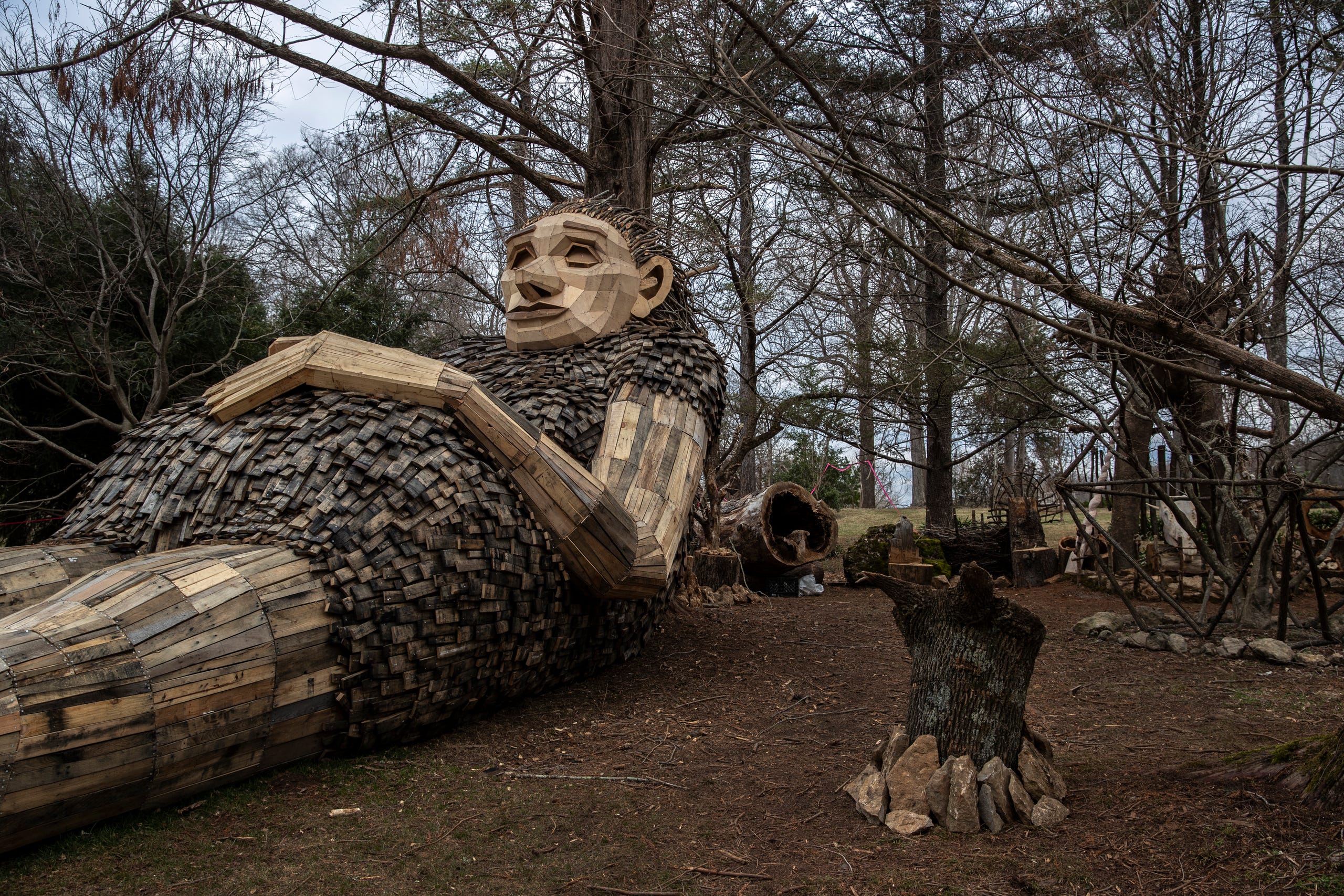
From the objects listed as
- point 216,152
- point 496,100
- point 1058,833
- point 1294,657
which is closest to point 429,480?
point 1058,833

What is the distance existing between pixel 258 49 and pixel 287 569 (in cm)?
424

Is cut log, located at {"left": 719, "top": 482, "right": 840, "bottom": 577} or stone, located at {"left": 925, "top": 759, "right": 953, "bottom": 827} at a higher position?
cut log, located at {"left": 719, "top": 482, "right": 840, "bottom": 577}

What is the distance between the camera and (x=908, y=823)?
2.51 metres

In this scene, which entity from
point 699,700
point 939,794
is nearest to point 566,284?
point 699,700

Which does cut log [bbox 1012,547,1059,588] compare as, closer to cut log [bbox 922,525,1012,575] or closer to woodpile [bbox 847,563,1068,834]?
cut log [bbox 922,525,1012,575]

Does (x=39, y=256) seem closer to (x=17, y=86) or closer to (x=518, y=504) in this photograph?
(x=17, y=86)

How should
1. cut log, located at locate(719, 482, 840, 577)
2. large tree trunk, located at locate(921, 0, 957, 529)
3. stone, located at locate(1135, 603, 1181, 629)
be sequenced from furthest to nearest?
large tree trunk, located at locate(921, 0, 957, 529) → cut log, located at locate(719, 482, 840, 577) → stone, located at locate(1135, 603, 1181, 629)

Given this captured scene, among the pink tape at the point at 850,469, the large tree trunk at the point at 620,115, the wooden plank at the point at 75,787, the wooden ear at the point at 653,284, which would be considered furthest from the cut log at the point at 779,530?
the wooden plank at the point at 75,787

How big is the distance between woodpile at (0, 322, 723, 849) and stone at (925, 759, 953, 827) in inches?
62.4

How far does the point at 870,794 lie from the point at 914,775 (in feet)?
0.47

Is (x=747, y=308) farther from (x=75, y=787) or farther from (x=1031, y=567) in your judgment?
(x=75, y=787)

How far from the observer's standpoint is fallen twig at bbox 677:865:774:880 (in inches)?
91.0

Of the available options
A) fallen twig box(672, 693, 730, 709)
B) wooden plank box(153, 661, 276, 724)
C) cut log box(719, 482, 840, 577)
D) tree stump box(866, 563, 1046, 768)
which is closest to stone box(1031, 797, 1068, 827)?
tree stump box(866, 563, 1046, 768)

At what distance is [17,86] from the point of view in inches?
295
